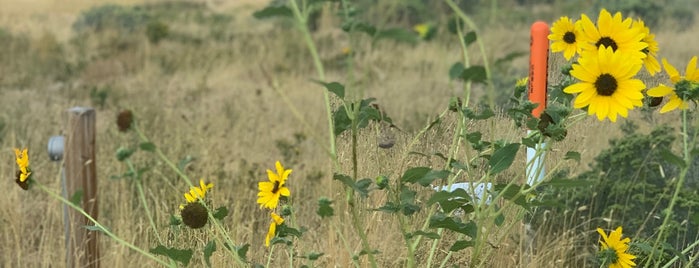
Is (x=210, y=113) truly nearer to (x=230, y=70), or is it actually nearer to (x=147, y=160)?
(x=147, y=160)

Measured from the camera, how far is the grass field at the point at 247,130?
3.15 m

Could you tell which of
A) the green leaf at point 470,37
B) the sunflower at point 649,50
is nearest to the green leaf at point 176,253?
the green leaf at point 470,37

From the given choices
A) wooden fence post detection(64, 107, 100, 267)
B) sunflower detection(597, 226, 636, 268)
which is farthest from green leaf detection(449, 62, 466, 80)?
wooden fence post detection(64, 107, 100, 267)

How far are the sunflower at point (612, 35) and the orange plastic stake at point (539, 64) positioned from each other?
4.34ft

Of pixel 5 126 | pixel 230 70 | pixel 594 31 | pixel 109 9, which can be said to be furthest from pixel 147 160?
pixel 109 9

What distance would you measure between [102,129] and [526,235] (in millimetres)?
4383

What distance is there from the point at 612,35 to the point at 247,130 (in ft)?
15.8

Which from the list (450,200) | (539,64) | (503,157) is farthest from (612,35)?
(539,64)

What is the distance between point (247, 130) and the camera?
6855mm

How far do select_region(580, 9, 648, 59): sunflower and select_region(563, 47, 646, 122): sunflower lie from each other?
146mm

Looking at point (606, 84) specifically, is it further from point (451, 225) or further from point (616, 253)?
point (616, 253)

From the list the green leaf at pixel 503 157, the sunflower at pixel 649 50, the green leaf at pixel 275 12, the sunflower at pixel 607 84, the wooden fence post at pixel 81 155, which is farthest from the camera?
the wooden fence post at pixel 81 155

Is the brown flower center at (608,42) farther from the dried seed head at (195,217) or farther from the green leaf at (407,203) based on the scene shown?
the dried seed head at (195,217)

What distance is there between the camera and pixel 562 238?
369 cm
